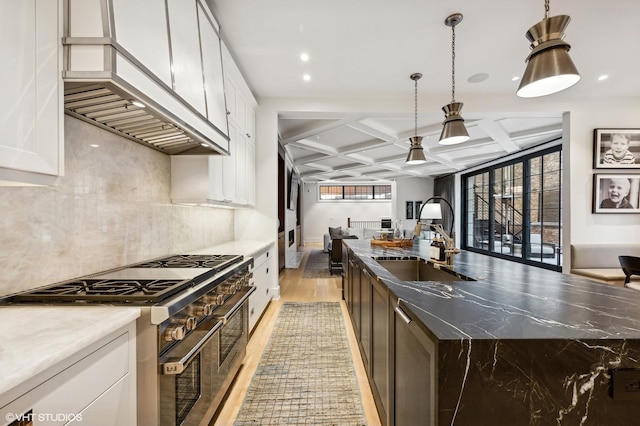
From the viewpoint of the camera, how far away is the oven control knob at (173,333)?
3.65 feet

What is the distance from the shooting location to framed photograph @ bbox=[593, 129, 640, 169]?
3852 millimetres

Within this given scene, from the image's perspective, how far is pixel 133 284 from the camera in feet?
4.13

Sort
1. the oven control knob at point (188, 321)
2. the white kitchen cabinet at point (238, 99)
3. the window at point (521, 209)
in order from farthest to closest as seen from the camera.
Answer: the window at point (521, 209) < the white kitchen cabinet at point (238, 99) < the oven control knob at point (188, 321)

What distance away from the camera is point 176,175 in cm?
229

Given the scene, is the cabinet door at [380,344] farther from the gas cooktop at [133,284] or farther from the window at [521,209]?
the window at [521,209]

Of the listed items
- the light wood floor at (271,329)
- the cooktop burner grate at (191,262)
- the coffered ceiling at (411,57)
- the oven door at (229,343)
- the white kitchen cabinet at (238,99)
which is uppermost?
the coffered ceiling at (411,57)

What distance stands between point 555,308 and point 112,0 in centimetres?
214

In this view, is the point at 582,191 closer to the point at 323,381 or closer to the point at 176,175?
the point at 323,381

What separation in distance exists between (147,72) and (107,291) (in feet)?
3.22

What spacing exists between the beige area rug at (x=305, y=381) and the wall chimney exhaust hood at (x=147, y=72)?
5.93 feet

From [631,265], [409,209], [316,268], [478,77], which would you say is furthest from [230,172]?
[409,209]

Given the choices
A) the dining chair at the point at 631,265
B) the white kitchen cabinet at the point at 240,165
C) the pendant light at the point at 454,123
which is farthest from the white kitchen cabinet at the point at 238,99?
the dining chair at the point at 631,265

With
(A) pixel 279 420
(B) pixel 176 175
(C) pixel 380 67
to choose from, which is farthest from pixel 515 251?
(B) pixel 176 175

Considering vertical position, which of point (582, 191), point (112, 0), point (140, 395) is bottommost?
point (140, 395)
